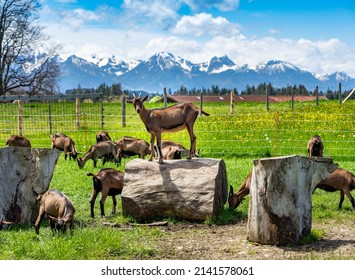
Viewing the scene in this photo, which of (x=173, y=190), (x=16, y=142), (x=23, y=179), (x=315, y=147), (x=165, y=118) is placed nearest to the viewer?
(x=23, y=179)

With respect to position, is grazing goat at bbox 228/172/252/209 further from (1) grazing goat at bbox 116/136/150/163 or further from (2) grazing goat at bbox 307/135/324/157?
(1) grazing goat at bbox 116/136/150/163

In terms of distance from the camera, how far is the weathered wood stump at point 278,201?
891 centimetres

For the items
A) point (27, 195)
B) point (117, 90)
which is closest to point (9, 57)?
point (27, 195)

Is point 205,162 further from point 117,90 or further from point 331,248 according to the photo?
point 117,90

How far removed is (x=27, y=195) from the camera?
10.8 m

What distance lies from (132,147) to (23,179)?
300 inches

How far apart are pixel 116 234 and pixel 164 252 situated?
0.89 meters

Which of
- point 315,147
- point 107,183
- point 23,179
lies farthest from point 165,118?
point 315,147

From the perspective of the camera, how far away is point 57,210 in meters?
9.41

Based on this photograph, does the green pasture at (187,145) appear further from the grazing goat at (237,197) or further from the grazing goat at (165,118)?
the grazing goat at (165,118)

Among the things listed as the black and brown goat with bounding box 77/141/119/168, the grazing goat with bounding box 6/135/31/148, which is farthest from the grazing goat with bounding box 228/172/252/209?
the grazing goat with bounding box 6/135/31/148

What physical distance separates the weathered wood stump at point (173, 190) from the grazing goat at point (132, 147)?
6747 mm

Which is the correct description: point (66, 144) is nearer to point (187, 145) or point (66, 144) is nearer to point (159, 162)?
point (187, 145)

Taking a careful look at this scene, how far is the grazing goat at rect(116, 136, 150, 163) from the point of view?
59.5 ft
